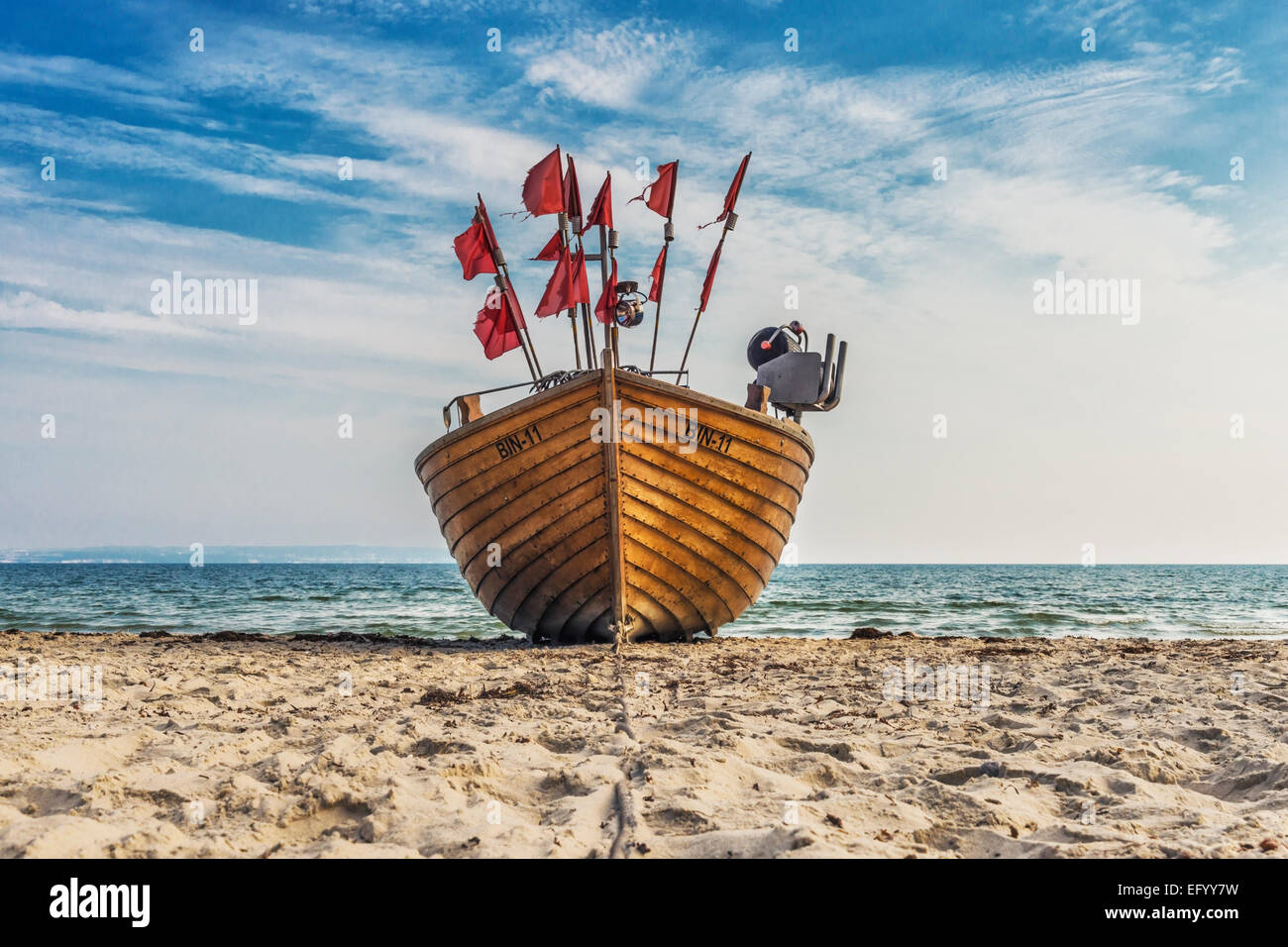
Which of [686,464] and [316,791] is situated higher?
[686,464]

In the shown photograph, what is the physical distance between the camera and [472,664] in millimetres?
6504

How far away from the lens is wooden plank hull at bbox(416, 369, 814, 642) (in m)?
6.92

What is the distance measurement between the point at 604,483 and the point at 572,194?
2738 millimetres

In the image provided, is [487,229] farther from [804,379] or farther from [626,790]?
[626,790]

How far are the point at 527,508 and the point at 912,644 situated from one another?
4.13 m

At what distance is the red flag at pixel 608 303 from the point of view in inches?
279

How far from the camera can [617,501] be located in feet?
22.8

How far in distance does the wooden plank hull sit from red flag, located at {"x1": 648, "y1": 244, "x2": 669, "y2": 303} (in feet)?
6.38

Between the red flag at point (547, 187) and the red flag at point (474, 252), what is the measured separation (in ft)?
2.73

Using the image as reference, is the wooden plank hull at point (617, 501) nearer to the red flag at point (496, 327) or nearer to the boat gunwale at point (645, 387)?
the boat gunwale at point (645, 387)
